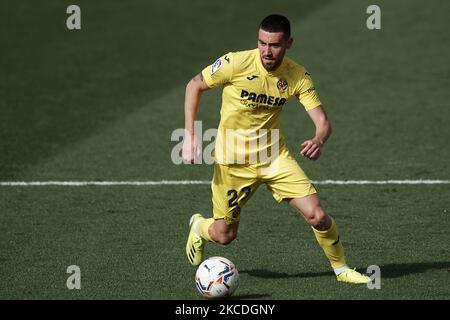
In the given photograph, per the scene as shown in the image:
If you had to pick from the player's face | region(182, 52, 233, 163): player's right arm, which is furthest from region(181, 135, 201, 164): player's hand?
the player's face

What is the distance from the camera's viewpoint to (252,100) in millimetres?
9023

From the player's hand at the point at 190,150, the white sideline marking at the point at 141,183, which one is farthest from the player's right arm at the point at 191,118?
the white sideline marking at the point at 141,183

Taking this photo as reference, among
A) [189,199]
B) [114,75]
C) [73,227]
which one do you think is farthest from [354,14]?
[73,227]

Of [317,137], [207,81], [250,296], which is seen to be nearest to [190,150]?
[207,81]

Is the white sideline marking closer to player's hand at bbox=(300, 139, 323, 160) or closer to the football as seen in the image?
the football

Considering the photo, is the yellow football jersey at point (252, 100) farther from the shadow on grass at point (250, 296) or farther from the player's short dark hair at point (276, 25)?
the shadow on grass at point (250, 296)

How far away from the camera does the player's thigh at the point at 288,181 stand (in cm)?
902

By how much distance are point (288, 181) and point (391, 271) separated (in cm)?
137

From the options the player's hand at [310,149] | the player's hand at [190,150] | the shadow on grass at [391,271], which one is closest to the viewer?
the player's hand at [310,149]

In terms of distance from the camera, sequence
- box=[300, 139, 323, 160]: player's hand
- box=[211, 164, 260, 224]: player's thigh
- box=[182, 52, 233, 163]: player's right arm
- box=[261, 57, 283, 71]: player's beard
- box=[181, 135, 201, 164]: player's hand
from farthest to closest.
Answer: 1. box=[211, 164, 260, 224]: player's thigh
2. box=[182, 52, 233, 163]: player's right arm
3. box=[261, 57, 283, 71]: player's beard
4. box=[181, 135, 201, 164]: player's hand
5. box=[300, 139, 323, 160]: player's hand

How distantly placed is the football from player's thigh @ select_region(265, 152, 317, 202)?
87 centimetres

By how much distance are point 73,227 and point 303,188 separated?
309cm

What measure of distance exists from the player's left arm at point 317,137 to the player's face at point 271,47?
594 mm

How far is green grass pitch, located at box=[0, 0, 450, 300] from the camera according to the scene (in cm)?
949
